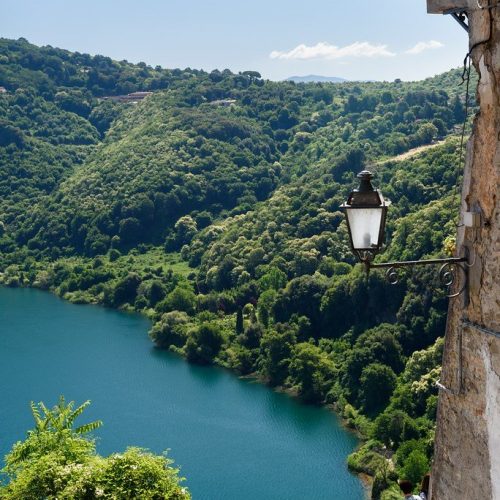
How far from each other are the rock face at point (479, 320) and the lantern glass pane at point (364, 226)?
1.57 feet

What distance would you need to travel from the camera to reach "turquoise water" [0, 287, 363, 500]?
30969 millimetres

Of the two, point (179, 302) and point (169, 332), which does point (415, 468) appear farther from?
point (179, 302)

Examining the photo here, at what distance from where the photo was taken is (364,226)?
4723mm

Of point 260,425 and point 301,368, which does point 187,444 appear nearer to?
point 260,425

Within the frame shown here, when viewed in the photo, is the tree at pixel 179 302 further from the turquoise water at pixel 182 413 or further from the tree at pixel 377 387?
the tree at pixel 377 387

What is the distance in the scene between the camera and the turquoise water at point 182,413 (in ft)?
102

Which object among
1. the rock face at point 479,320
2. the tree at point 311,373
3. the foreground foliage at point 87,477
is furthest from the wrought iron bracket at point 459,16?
the tree at point 311,373

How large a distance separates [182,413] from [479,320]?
1392 inches

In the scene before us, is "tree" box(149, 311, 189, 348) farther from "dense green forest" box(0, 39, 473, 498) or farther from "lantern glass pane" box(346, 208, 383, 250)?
"lantern glass pane" box(346, 208, 383, 250)

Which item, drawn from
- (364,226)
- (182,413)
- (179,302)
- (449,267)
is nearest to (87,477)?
(364,226)

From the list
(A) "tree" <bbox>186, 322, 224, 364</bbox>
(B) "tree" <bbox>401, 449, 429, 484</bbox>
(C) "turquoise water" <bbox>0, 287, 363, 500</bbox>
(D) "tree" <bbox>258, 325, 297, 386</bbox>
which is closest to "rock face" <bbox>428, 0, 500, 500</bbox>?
(B) "tree" <bbox>401, 449, 429, 484</bbox>

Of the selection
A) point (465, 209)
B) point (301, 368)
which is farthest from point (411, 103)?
point (465, 209)

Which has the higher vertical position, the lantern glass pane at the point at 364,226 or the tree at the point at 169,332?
the lantern glass pane at the point at 364,226

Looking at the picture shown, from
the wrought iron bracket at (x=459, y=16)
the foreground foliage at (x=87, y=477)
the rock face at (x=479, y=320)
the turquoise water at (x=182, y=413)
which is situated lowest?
the turquoise water at (x=182, y=413)
